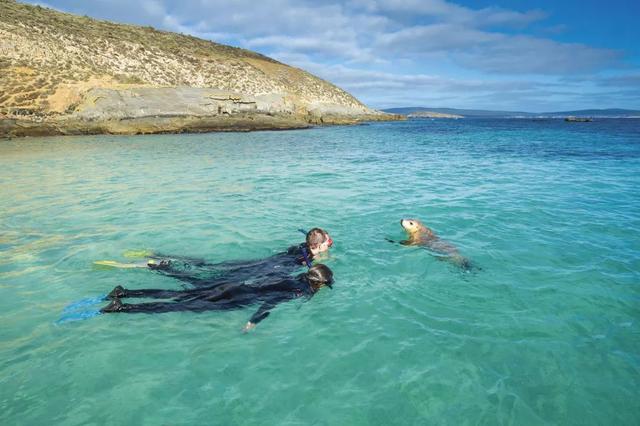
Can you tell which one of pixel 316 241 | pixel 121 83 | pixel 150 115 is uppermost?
pixel 121 83

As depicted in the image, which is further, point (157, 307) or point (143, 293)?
point (143, 293)

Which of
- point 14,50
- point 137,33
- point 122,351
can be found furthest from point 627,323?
point 137,33

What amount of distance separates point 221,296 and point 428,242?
15.1ft

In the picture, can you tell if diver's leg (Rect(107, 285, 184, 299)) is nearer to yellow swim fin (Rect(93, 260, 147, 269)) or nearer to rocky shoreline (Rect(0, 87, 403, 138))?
yellow swim fin (Rect(93, 260, 147, 269))

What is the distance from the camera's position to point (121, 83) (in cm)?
4488

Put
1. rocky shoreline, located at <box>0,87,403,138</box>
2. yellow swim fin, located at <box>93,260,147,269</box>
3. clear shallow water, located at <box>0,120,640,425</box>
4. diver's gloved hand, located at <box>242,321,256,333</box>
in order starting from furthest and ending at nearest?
rocky shoreline, located at <box>0,87,403,138</box> < yellow swim fin, located at <box>93,260,147,269</box> < diver's gloved hand, located at <box>242,321,256,333</box> < clear shallow water, located at <box>0,120,640,425</box>

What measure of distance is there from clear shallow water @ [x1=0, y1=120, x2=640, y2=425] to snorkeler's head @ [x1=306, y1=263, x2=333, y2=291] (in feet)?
0.82

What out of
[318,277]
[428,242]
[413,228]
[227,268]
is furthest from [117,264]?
[428,242]

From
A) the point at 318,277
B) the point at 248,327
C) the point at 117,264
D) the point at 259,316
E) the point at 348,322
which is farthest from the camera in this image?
the point at 117,264

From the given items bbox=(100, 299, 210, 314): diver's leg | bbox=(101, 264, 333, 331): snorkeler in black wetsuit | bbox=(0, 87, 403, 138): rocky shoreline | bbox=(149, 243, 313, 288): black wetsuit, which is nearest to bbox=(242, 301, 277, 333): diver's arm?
bbox=(101, 264, 333, 331): snorkeler in black wetsuit

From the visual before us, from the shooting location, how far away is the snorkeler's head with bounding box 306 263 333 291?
5820mm

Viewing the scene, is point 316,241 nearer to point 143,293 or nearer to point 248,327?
point 248,327

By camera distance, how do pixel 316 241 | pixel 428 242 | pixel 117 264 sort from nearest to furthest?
pixel 316 241, pixel 117 264, pixel 428 242

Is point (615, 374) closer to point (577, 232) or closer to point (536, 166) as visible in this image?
point (577, 232)
